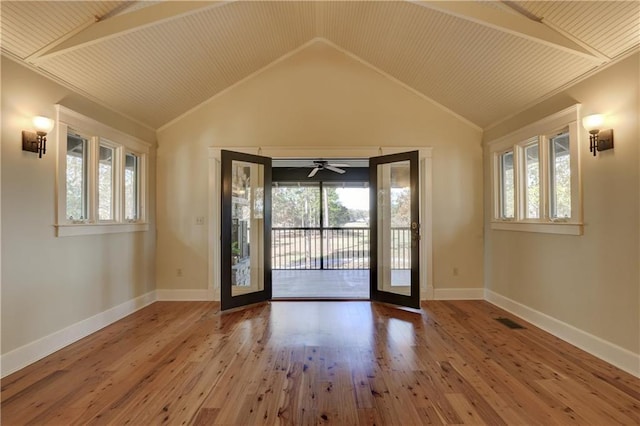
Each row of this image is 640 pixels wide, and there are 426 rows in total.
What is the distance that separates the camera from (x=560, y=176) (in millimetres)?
3080

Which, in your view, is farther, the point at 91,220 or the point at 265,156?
the point at 265,156

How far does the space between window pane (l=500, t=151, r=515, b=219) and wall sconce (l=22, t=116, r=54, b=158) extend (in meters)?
4.80

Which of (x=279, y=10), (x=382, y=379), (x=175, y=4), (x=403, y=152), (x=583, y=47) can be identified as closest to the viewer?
(x=382, y=379)

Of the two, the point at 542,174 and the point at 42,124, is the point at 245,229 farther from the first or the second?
the point at 542,174

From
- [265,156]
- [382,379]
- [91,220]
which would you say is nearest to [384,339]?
[382,379]

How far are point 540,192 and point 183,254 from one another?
14.4 feet

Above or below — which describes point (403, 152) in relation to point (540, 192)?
above

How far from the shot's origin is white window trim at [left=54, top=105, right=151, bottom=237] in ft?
9.02

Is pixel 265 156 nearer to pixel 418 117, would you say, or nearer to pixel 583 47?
pixel 418 117

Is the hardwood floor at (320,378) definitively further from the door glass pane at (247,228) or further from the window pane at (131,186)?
the window pane at (131,186)

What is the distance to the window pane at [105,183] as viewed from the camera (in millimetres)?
3385

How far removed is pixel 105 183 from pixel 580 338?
196 inches

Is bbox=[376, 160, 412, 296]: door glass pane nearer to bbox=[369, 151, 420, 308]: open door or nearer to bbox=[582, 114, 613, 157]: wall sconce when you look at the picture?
bbox=[369, 151, 420, 308]: open door

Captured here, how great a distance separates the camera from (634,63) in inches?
89.5
